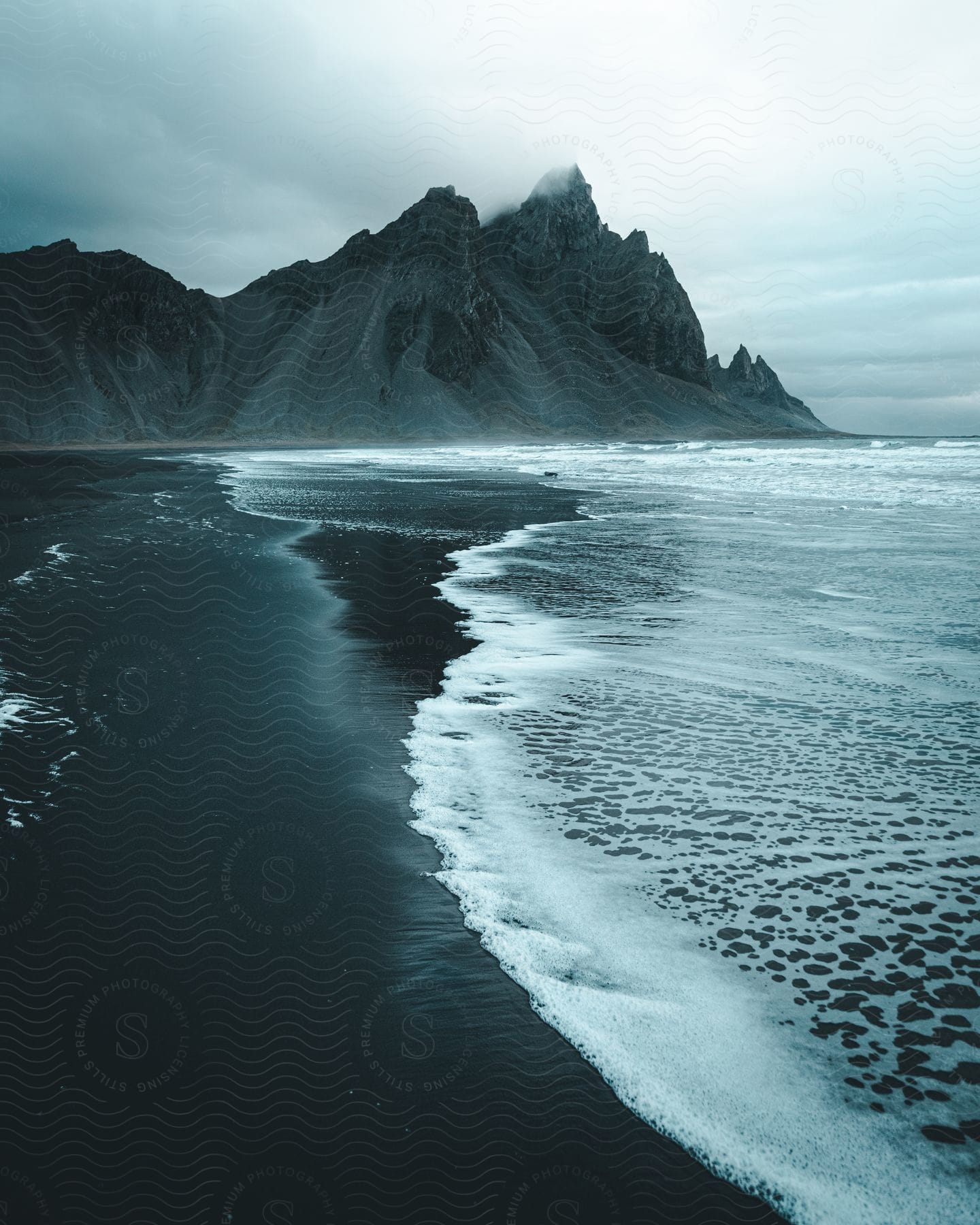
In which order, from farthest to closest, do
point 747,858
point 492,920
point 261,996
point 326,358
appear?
point 326,358 < point 747,858 < point 492,920 < point 261,996

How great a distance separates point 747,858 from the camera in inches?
147

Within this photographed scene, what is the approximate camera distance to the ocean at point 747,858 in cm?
243

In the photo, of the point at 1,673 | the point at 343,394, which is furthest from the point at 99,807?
the point at 343,394

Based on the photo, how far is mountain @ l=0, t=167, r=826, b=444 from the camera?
135m

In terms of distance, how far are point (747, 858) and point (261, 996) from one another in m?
2.29

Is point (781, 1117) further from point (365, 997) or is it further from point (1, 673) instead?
point (1, 673)

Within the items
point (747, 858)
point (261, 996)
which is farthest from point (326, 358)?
point (261, 996)

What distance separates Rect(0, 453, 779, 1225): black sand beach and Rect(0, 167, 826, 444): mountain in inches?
4772

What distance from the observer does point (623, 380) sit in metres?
193

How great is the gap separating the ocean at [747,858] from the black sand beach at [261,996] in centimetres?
22

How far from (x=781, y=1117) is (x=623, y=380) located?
202414 millimetres

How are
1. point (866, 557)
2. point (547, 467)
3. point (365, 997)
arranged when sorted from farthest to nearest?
point (547, 467)
point (866, 557)
point (365, 997)

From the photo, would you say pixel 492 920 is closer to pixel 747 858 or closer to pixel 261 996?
pixel 261 996

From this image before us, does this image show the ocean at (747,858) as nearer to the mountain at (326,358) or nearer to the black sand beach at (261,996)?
the black sand beach at (261,996)
